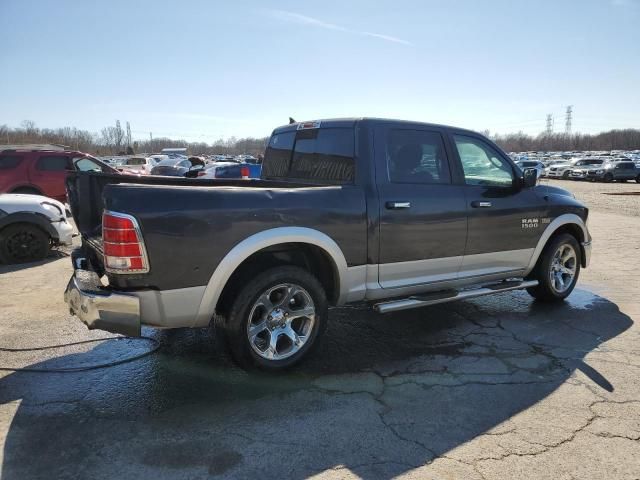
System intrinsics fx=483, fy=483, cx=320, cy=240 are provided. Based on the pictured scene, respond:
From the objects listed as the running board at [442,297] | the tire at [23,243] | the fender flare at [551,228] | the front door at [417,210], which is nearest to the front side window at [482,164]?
the front door at [417,210]

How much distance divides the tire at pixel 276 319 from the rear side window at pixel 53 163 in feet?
35.9

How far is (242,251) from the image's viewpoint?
3.37 m

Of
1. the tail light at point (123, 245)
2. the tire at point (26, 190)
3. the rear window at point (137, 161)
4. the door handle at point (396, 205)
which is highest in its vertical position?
the rear window at point (137, 161)

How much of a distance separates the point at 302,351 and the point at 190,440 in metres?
1.19

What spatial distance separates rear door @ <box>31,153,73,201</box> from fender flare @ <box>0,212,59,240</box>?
5.17 meters

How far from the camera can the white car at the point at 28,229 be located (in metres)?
7.45

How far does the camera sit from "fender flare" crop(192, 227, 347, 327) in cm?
333

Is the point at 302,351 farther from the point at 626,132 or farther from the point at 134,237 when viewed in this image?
the point at 626,132

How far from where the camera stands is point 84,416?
10.2 ft

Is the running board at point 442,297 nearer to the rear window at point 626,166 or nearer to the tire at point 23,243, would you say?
the tire at point 23,243

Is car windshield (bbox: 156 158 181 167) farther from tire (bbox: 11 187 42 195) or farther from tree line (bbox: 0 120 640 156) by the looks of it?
tree line (bbox: 0 120 640 156)

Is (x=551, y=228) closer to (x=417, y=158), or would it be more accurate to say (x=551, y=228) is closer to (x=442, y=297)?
(x=442, y=297)

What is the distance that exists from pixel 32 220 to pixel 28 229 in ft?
0.56

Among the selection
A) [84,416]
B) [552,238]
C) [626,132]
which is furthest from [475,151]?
[626,132]
